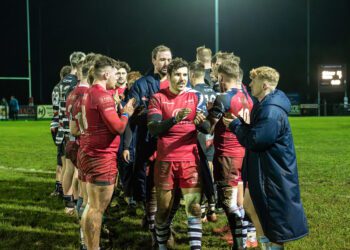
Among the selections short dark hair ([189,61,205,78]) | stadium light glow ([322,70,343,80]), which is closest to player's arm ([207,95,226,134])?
short dark hair ([189,61,205,78])

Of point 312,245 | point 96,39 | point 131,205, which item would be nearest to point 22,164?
point 131,205

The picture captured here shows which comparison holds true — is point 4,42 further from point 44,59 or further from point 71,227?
point 71,227

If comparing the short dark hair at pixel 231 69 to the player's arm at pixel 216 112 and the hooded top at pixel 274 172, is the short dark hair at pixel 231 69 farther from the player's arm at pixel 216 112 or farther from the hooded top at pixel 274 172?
the hooded top at pixel 274 172

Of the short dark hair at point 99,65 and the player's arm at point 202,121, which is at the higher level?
the short dark hair at point 99,65

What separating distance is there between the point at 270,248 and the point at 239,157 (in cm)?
146

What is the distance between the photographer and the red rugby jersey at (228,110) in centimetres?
537

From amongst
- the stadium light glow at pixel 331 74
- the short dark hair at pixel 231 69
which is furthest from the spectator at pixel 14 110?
the short dark hair at pixel 231 69

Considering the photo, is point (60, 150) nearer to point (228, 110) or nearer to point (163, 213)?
point (163, 213)

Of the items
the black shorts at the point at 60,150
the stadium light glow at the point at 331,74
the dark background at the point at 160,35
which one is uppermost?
the dark background at the point at 160,35

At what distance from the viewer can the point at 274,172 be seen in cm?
446

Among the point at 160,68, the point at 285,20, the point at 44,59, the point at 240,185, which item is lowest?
the point at 240,185

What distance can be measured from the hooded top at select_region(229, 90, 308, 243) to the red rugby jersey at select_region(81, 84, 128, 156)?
1275 mm

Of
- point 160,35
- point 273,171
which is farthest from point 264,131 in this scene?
point 160,35

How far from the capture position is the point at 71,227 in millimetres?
7211
